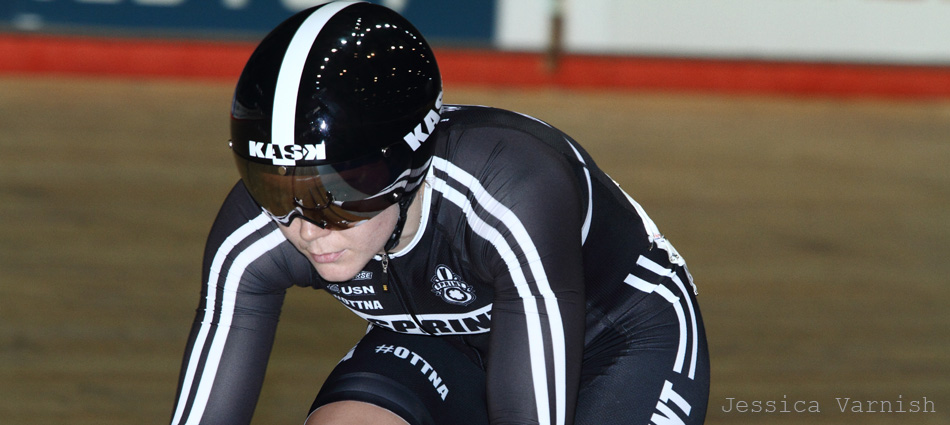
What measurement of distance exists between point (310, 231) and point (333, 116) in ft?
0.65

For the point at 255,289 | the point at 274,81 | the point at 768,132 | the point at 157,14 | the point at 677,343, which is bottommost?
the point at 768,132

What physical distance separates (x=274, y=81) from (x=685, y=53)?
23.5ft

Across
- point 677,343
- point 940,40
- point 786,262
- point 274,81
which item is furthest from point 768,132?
point 274,81

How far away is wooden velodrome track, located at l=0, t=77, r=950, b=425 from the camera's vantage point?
10.9 feet

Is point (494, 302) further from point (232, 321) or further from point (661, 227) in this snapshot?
point (661, 227)

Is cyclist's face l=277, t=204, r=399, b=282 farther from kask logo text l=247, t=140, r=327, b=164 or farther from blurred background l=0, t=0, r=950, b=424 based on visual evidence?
blurred background l=0, t=0, r=950, b=424

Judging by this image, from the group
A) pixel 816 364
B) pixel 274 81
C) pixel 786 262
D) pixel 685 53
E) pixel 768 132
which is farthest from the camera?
pixel 685 53

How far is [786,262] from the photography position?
15.1 feet

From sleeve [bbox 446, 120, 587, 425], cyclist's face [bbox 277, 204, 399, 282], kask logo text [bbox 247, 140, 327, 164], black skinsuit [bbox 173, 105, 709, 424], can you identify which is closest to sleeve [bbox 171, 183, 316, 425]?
black skinsuit [bbox 173, 105, 709, 424]

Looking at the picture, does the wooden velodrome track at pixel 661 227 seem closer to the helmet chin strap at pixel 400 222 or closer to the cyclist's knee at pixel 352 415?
the cyclist's knee at pixel 352 415

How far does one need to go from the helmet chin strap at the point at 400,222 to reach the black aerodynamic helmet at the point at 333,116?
5cm

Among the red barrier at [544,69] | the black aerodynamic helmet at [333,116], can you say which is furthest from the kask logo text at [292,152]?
the red barrier at [544,69]

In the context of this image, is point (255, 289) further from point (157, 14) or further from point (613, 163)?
point (157, 14)

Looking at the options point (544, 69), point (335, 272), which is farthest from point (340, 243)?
point (544, 69)
